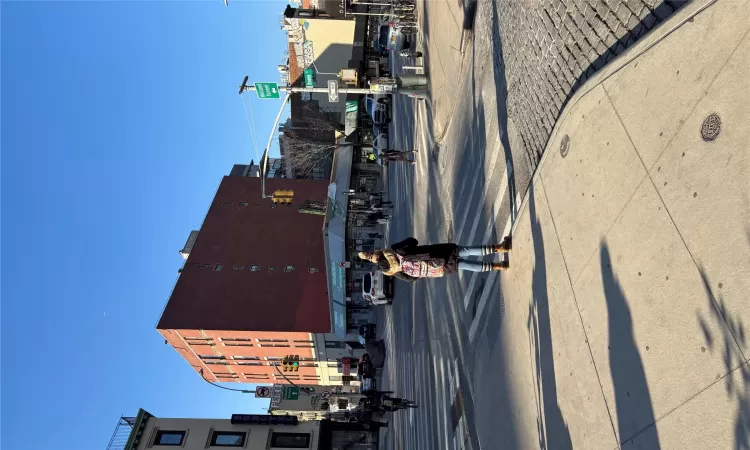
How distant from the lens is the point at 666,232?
4.47 m

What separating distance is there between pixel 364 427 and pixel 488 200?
88.4 feet

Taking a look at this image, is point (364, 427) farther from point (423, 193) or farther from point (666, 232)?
point (666, 232)

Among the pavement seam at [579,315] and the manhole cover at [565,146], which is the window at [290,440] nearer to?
the pavement seam at [579,315]

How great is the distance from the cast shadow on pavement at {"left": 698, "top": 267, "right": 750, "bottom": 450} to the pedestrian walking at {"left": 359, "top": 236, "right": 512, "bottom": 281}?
194 inches

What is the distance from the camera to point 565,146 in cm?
679

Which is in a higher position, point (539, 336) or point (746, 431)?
point (539, 336)

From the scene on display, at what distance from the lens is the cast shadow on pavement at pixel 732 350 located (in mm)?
3434

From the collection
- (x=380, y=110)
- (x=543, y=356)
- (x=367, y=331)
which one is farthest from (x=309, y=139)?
(x=543, y=356)

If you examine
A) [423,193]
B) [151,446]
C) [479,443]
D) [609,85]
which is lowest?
[479,443]

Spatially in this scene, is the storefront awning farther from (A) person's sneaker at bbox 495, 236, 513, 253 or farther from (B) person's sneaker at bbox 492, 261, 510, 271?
(A) person's sneaker at bbox 495, 236, 513, 253

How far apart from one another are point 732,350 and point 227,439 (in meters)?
31.3

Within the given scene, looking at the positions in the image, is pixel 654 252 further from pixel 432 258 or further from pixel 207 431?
pixel 207 431

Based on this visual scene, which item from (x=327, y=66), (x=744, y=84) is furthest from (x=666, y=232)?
(x=327, y=66)

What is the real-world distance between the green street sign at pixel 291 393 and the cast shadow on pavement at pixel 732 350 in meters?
37.2
